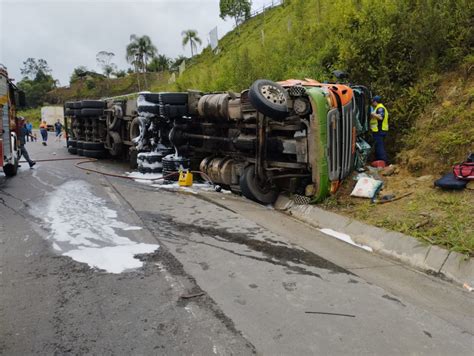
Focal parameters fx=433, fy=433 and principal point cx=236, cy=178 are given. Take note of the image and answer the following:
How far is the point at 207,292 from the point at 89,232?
239cm

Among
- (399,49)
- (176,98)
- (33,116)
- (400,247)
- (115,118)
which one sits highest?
(399,49)

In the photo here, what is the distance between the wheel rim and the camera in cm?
682

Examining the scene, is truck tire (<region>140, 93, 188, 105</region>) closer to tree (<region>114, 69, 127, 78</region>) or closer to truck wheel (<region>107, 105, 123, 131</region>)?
truck wheel (<region>107, 105, 123, 131</region>)

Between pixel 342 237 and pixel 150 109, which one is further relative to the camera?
pixel 150 109

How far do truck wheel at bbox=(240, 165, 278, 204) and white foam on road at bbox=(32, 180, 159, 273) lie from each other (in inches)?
91.4

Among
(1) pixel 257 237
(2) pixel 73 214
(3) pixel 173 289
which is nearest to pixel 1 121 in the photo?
(2) pixel 73 214

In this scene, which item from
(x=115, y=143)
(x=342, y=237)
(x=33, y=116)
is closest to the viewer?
(x=342, y=237)

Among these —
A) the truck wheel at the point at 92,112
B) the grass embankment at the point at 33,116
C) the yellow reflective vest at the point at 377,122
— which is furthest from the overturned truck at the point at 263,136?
the grass embankment at the point at 33,116

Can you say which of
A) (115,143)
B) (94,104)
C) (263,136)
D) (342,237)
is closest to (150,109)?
(115,143)

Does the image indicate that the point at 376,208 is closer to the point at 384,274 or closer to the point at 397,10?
the point at 384,274

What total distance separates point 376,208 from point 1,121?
8039mm

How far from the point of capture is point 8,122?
32.9 ft

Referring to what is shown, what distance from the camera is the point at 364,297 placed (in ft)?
12.1

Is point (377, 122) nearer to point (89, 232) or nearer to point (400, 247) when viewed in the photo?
point (400, 247)
